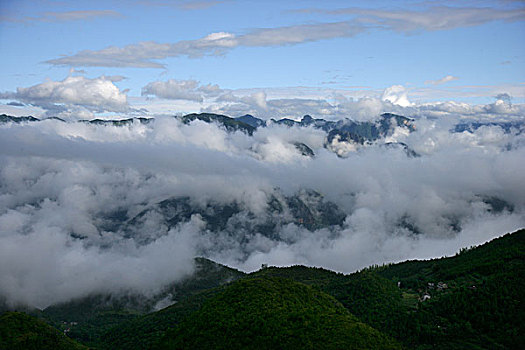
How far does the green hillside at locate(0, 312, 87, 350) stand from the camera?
143625 mm

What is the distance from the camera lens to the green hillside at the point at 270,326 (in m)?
110

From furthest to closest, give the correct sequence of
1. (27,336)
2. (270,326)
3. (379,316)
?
(379,316), (27,336), (270,326)

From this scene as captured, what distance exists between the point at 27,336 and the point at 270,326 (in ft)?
335

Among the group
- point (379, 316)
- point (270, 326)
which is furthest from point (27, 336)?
point (379, 316)

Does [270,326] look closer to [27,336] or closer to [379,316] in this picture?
[379,316]

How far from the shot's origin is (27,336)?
495 feet

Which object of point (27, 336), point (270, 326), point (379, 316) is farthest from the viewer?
point (379, 316)

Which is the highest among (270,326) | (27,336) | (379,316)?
(270,326)

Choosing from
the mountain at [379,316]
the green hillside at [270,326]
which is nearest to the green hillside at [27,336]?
the mountain at [379,316]

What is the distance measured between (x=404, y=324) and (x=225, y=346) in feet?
219

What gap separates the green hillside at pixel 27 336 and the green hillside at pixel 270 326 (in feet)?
173

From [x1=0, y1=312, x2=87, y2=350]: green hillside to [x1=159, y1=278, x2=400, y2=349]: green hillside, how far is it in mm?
52853

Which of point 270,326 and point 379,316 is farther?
point 379,316

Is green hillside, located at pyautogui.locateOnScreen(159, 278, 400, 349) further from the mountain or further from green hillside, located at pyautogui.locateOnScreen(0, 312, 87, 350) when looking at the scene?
green hillside, located at pyautogui.locateOnScreen(0, 312, 87, 350)
